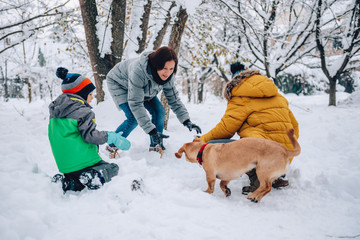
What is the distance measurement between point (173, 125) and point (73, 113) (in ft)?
11.1

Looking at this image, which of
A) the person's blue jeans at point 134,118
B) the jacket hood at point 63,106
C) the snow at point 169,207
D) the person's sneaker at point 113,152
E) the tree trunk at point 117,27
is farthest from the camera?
the tree trunk at point 117,27

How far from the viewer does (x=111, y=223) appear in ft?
4.70

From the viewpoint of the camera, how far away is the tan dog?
1.72 m

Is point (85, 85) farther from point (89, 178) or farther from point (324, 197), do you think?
point (324, 197)

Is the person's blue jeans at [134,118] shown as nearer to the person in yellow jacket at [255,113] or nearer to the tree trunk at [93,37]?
the person in yellow jacket at [255,113]

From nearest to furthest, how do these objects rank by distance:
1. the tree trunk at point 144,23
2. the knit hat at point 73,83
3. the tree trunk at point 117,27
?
the knit hat at point 73,83, the tree trunk at point 117,27, the tree trunk at point 144,23

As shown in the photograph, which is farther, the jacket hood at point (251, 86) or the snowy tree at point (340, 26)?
the snowy tree at point (340, 26)

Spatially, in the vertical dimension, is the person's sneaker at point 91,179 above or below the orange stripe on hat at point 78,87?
below

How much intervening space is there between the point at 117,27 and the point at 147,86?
2.47 meters

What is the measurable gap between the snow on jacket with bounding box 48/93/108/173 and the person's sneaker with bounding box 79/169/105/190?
10cm

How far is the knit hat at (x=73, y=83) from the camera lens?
2.04 meters

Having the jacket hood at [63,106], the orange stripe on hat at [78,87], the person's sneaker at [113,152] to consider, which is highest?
the orange stripe on hat at [78,87]

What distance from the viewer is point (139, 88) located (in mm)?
2529

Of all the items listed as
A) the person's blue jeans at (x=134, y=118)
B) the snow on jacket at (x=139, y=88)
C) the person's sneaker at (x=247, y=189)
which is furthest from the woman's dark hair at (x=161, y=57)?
the person's sneaker at (x=247, y=189)
